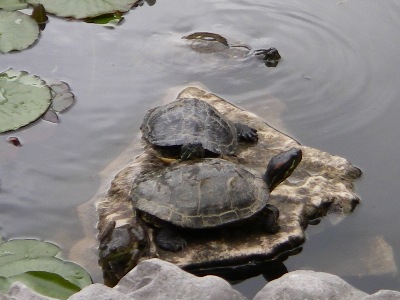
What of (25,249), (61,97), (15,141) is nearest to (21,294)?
(25,249)

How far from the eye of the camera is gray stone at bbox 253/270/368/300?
8.91 feet

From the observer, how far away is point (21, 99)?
15.8ft

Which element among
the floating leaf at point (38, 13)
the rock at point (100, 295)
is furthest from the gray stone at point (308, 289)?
the floating leaf at point (38, 13)

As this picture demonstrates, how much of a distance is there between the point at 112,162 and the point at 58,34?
178 centimetres

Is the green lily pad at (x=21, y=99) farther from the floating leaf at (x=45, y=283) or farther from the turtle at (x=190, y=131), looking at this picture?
the floating leaf at (x=45, y=283)

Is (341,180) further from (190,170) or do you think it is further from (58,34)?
(58,34)

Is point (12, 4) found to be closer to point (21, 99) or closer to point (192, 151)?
point (21, 99)

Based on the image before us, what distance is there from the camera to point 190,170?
3.76m

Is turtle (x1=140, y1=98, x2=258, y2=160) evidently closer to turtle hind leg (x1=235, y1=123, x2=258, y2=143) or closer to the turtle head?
turtle hind leg (x1=235, y1=123, x2=258, y2=143)

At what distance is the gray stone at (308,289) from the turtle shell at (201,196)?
85 centimetres

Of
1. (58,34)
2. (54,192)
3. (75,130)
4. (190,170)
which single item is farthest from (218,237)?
(58,34)

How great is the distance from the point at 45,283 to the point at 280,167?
1391 millimetres

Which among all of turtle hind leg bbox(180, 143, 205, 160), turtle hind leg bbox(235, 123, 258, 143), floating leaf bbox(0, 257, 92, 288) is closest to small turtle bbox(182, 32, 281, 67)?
turtle hind leg bbox(235, 123, 258, 143)

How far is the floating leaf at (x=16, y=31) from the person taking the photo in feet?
18.1
